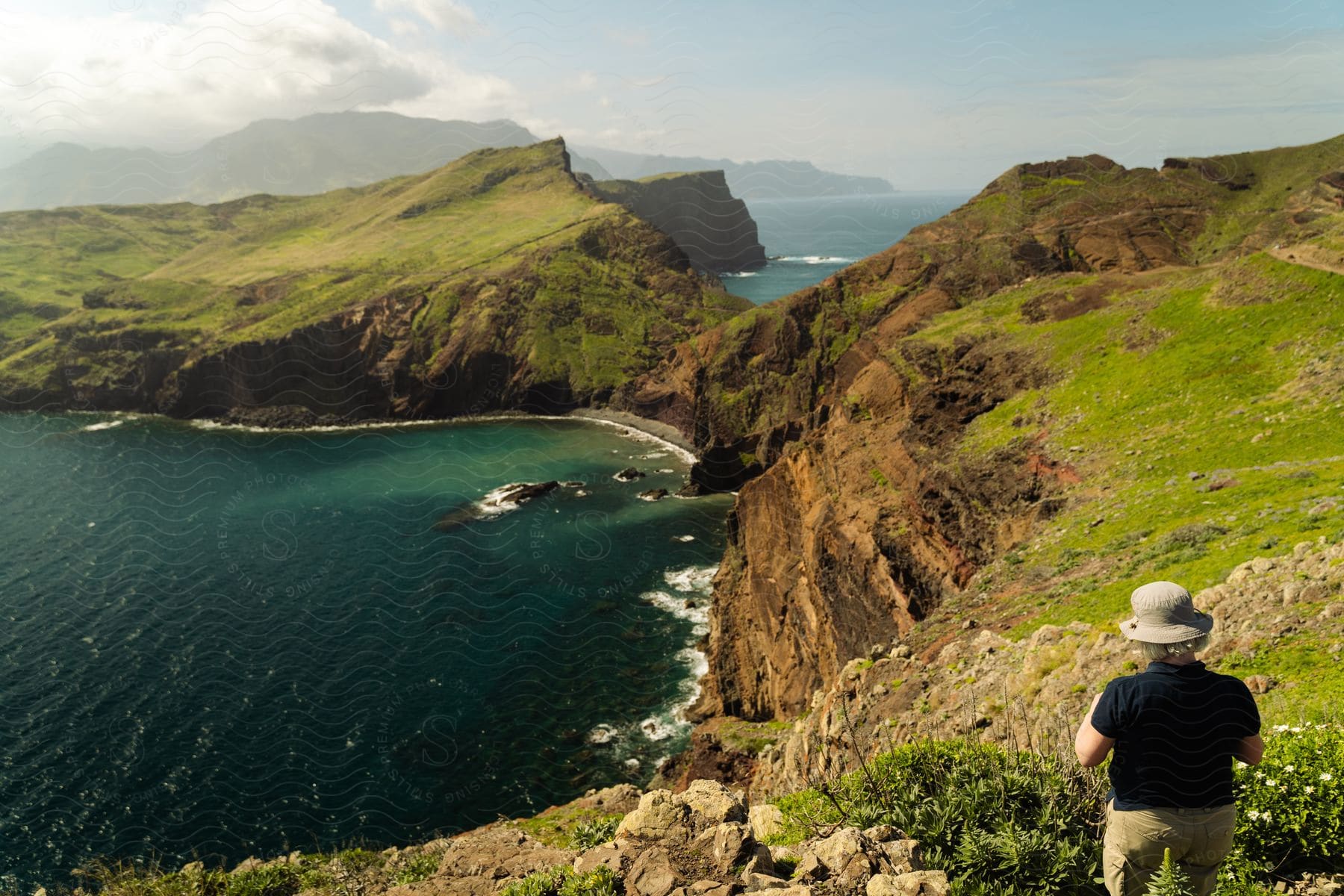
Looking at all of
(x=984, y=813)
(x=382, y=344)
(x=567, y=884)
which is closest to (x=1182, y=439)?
(x=984, y=813)

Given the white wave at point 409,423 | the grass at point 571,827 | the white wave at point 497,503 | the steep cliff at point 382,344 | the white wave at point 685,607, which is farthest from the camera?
the steep cliff at point 382,344

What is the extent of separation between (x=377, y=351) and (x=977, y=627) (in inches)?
6420

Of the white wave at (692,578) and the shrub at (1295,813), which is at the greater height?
the shrub at (1295,813)

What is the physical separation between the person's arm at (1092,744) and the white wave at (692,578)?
223 ft

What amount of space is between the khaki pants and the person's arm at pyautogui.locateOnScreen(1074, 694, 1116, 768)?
2.56 feet

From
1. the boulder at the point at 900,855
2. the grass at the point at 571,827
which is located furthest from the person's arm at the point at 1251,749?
the grass at the point at 571,827

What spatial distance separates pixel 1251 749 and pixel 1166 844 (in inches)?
53.8

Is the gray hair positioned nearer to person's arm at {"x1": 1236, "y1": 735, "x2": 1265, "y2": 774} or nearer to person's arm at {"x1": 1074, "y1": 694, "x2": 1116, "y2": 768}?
person's arm at {"x1": 1074, "y1": 694, "x2": 1116, "y2": 768}

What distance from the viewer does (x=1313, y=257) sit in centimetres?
3725

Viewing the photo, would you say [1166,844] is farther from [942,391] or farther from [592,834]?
[942,391]

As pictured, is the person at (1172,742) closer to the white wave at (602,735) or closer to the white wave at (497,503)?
the white wave at (602,735)

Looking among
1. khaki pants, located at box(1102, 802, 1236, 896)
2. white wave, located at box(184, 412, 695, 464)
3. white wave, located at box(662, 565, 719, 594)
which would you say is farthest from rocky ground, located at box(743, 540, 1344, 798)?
white wave, located at box(184, 412, 695, 464)

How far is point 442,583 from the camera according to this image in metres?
76.8

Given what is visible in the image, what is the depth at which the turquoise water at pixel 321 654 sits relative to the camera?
1855 inches
